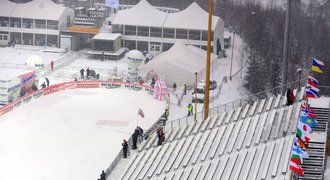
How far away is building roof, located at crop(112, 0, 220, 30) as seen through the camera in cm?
5912

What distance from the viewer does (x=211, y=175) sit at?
76.7ft

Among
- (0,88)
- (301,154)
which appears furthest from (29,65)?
(301,154)

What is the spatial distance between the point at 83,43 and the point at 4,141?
31.0 meters

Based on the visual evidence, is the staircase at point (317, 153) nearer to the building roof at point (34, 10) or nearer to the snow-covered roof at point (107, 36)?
the snow-covered roof at point (107, 36)

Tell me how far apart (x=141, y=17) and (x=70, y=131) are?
28116mm

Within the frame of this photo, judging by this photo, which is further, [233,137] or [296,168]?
[233,137]

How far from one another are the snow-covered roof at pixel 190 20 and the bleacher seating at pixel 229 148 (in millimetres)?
29204

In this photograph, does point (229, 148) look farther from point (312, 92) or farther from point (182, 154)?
point (312, 92)

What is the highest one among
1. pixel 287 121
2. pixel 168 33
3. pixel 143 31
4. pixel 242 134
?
pixel 143 31

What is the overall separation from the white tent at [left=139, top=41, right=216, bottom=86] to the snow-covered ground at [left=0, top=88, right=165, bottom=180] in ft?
13.1

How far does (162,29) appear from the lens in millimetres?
59406

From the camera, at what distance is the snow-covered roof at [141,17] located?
59875mm

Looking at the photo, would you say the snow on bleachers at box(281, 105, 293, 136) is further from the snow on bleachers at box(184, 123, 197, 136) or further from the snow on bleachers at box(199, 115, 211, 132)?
the snow on bleachers at box(184, 123, 197, 136)

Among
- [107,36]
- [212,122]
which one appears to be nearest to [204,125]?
[212,122]
